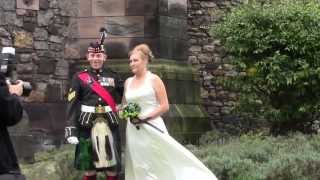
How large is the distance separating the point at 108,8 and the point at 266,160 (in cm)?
454

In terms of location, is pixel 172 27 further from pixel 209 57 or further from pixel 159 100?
pixel 159 100

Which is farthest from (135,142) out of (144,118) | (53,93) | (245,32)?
(53,93)

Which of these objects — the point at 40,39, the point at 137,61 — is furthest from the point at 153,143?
the point at 40,39

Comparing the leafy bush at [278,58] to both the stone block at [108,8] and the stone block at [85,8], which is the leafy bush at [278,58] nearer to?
the stone block at [108,8]

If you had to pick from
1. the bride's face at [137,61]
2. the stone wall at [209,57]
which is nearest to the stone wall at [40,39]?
the stone wall at [209,57]

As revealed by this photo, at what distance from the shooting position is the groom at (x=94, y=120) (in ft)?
23.0

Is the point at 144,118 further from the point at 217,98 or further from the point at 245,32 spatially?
the point at 217,98

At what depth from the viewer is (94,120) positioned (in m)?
7.03

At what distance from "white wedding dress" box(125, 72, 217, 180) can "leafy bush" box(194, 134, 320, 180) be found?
846 millimetres

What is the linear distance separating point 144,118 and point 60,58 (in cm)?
548

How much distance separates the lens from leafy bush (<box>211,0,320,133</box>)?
10.6 metres

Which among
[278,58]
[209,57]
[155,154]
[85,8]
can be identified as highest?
[85,8]

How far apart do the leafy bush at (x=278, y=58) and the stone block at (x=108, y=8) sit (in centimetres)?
163

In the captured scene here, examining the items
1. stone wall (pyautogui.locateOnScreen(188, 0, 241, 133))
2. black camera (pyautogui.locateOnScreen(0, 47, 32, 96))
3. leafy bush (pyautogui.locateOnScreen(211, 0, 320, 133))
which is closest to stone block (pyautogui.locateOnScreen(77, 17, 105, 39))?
leafy bush (pyautogui.locateOnScreen(211, 0, 320, 133))
